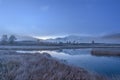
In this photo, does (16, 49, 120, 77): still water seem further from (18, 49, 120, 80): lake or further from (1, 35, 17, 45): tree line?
(1, 35, 17, 45): tree line

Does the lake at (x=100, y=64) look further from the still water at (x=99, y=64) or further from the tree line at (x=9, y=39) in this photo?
the tree line at (x=9, y=39)

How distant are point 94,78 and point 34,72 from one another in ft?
14.7

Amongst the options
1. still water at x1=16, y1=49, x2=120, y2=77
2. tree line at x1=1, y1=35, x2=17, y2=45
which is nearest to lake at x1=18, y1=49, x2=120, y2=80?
still water at x1=16, y1=49, x2=120, y2=77

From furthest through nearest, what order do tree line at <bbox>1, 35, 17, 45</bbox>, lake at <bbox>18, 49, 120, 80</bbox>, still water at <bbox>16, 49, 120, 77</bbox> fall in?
tree line at <bbox>1, 35, 17, 45</bbox>
still water at <bbox>16, 49, 120, 77</bbox>
lake at <bbox>18, 49, 120, 80</bbox>

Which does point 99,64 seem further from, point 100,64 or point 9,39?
point 9,39

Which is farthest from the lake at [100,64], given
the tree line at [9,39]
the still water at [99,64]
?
the tree line at [9,39]

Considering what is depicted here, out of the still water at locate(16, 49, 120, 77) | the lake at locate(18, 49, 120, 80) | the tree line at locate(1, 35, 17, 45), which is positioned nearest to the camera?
the lake at locate(18, 49, 120, 80)

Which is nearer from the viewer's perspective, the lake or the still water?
the lake

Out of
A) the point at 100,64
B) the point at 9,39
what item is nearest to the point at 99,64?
the point at 100,64

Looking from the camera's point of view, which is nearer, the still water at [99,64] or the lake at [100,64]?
the lake at [100,64]

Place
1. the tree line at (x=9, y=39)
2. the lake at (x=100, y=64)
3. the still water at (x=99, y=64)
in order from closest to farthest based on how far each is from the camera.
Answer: the lake at (x=100, y=64), the still water at (x=99, y=64), the tree line at (x=9, y=39)

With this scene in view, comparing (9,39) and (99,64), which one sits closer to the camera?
(99,64)

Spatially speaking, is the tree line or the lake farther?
the tree line

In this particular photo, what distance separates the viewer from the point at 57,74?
15.0 m
